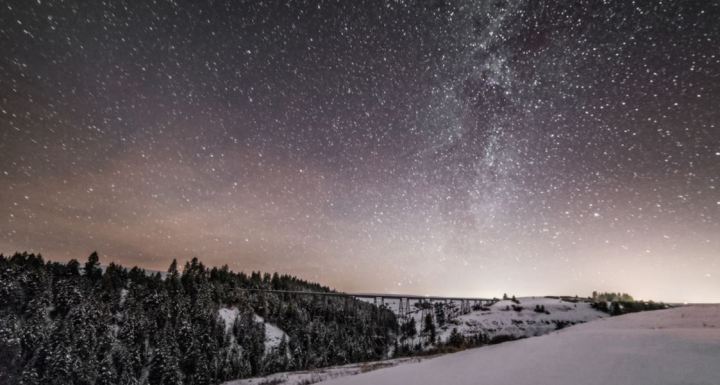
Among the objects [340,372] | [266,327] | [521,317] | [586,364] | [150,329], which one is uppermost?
[586,364]

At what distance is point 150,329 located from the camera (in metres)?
108

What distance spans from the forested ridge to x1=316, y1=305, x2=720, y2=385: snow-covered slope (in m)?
92.2

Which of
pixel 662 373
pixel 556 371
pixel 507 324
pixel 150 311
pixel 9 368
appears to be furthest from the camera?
pixel 150 311

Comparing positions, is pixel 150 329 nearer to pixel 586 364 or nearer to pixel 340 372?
pixel 340 372

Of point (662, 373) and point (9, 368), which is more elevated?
point (662, 373)

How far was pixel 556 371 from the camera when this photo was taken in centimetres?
562

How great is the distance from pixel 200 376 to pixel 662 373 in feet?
345

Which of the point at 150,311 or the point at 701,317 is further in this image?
the point at 150,311

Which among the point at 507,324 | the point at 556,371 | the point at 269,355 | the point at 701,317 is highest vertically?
the point at 701,317

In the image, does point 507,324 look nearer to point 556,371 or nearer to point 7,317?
point 556,371

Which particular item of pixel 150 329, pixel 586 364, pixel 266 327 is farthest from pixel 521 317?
pixel 266 327

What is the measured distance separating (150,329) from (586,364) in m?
128

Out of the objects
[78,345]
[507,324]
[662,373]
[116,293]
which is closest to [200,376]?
[78,345]

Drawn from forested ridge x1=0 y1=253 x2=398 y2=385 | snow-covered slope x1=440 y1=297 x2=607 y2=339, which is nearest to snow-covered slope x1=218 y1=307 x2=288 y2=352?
forested ridge x1=0 y1=253 x2=398 y2=385
